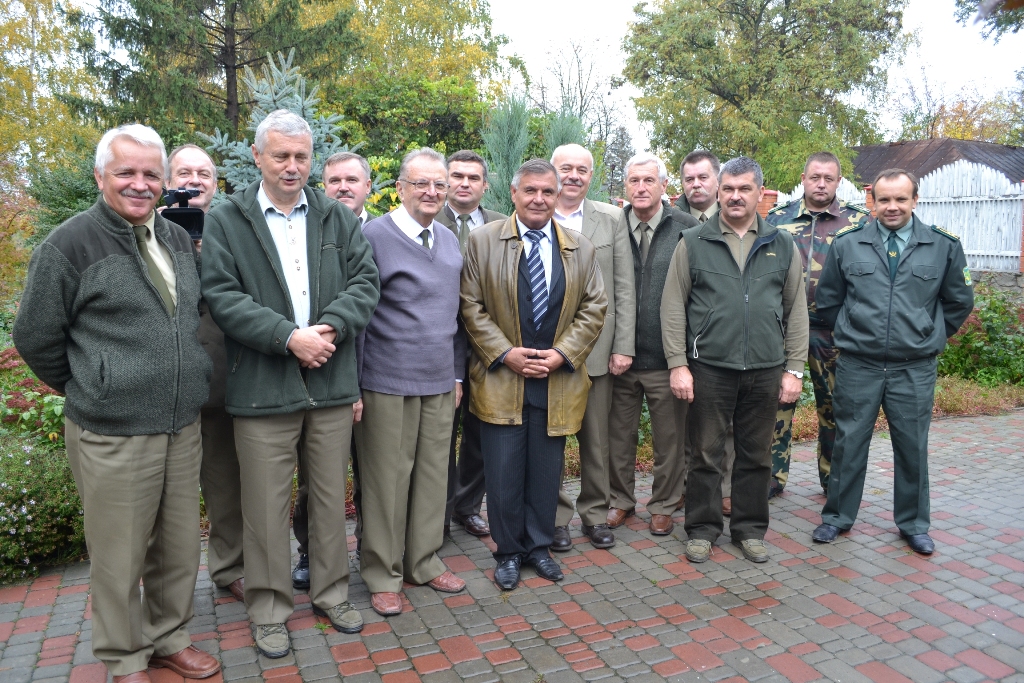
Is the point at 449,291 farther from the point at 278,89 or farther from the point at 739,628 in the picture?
the point at 278,89

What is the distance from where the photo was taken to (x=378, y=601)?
412 centimetres

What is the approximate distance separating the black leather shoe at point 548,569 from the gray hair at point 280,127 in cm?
267

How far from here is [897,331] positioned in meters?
4.85

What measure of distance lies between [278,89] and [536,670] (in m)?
5.63

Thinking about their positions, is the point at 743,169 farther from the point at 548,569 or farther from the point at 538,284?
the point at 548,569

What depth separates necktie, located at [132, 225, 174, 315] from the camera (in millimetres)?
3346

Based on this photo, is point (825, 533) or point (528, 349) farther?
point (825, 533)

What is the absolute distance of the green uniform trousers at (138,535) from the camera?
10.6 feet

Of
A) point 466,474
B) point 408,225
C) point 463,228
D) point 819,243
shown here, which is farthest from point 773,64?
point 408,225

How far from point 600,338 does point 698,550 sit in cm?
142

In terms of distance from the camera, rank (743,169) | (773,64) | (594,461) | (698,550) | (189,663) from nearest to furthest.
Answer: (189,663)
(743,169)
(698,550)
(594,461)
(773,64)

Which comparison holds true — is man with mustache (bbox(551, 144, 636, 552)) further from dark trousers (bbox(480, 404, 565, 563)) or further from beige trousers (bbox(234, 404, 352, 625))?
beige trousers (bbox(234, 404, 352, 625))

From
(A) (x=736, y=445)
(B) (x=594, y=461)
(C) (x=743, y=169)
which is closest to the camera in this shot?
(C) (x=743, y=169)

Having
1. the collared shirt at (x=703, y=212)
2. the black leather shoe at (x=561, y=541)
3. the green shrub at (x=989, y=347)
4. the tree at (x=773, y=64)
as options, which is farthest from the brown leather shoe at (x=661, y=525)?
the tree at (x=773, y=64)
